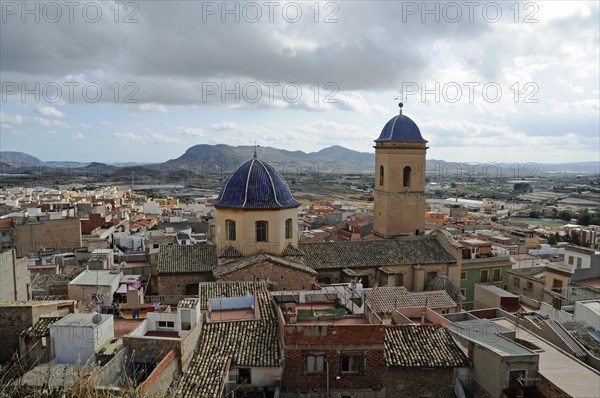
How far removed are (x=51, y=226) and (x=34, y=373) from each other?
2926 centimetres

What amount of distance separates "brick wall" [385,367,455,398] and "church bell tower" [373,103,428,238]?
16.0 meters

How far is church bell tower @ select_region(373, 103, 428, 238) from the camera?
2888cm

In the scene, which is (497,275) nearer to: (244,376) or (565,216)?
(244,376)

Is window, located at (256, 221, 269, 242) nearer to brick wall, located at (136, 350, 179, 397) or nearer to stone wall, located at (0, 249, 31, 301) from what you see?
stone wall, located at (0, 249, 31, 301)

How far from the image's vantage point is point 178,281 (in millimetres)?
22188

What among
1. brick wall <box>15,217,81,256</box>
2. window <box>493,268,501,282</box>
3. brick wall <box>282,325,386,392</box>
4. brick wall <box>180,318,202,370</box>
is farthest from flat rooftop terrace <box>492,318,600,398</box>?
brick wall <box>15,217,81,256</box>

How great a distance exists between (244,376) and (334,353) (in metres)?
2.64

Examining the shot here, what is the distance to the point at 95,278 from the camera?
22.3m

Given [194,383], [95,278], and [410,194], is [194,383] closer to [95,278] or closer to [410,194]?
[95,278]

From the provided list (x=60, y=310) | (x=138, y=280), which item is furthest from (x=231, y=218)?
(x=60, y=310)

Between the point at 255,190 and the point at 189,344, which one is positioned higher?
the point at 255,190

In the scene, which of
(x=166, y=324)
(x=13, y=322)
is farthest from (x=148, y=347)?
(x=13, y=322)

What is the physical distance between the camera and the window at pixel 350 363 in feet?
43.8

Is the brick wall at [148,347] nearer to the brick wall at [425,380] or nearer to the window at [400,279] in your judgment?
the brick wall at [425,380]
